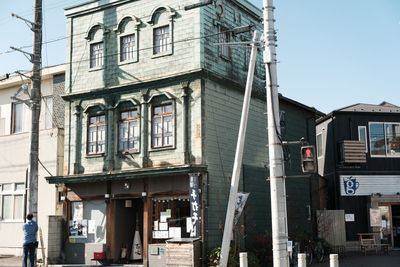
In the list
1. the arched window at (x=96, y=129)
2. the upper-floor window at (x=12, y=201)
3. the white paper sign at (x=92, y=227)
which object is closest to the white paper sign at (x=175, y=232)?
the white paper sign at (x=92, y=227)

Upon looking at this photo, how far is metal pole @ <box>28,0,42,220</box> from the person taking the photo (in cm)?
1936

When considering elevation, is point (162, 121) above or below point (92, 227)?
above

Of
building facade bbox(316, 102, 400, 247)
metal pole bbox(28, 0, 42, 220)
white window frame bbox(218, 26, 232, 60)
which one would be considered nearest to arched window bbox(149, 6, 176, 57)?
white window frame bbox(218, 26, 232, 60)

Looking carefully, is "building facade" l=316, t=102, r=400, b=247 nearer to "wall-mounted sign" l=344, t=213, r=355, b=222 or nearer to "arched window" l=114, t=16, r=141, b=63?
"wall-mounted sign" l=344, t=213, r=355, b=222

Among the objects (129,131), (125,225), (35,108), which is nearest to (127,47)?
(129,131)

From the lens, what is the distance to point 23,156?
25.9 metres

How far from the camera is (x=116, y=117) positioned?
873 inches

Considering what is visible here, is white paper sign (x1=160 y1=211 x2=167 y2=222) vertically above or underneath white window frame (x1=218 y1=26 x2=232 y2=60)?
underneath

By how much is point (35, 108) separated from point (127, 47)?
16.2 feet

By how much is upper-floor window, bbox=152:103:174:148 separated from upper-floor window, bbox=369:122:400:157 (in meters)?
13.4

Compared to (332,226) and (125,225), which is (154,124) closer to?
(125,225)

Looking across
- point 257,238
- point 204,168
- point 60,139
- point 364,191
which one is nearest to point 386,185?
point 364,191

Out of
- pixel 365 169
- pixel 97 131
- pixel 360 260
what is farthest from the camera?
pixel 365 169

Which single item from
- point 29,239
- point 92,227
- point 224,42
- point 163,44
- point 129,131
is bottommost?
point 29,239
